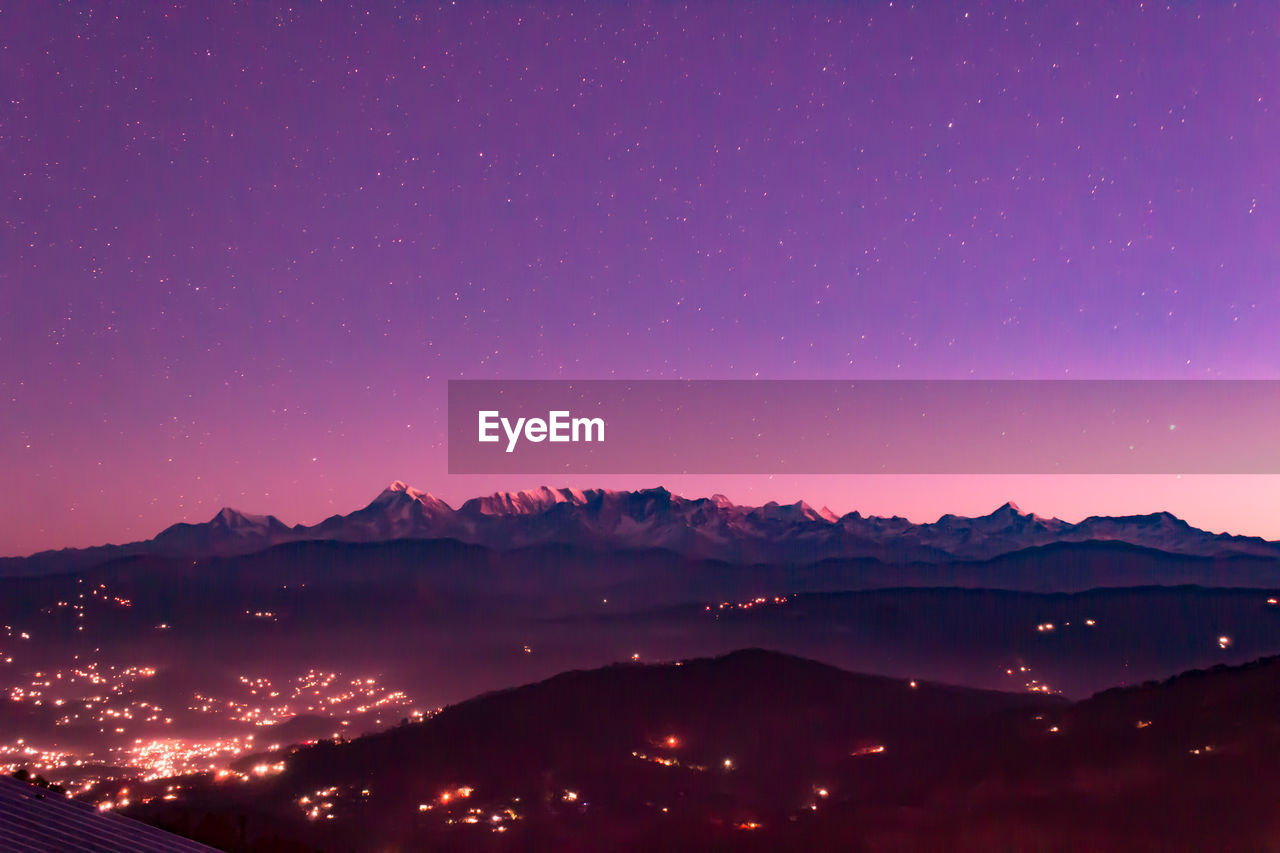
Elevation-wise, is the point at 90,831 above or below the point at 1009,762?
above

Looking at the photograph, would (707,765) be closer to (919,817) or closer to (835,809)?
(835,809)

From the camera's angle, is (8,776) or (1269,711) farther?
(1269,711)

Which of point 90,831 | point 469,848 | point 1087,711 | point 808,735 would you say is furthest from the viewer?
point 808,735

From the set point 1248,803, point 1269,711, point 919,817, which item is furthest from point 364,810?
point 1269,711

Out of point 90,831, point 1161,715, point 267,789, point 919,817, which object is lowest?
point 267,789

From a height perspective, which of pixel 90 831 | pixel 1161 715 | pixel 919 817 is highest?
pixel 90 831

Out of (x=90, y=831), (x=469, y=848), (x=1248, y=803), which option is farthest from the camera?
(x=469, y=848)

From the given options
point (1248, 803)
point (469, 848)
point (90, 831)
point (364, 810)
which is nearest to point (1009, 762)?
point (1248, 803)

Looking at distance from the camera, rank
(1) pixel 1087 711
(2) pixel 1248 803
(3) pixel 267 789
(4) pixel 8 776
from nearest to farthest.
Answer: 1. (4) pixel 8 776
2. (2) pixel 1248 803
3. (1) pixel 1087 711
4. (3) pixel 267 789

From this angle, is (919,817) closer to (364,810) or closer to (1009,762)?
(1009,762)
